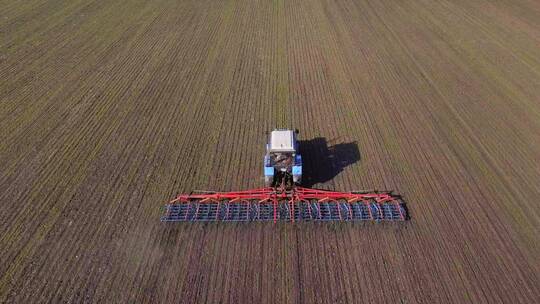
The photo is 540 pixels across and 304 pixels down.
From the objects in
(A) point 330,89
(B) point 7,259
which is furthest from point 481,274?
(B) point 7,259

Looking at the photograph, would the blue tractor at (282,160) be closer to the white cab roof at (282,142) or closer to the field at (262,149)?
the white cab roof at (282,142)

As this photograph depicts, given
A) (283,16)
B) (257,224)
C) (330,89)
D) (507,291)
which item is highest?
(283,16)

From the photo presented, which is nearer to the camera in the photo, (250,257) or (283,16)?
(250,257)

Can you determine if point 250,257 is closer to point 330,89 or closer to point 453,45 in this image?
point 330,89

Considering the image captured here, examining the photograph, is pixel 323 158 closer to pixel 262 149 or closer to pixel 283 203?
pixel 262 149

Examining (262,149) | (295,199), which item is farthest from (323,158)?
(295,199)

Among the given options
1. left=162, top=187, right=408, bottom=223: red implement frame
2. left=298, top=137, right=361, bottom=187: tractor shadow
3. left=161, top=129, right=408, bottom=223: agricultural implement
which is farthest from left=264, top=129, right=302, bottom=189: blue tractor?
left=298, top=137, right=361, bottom=187: tractor shadow
